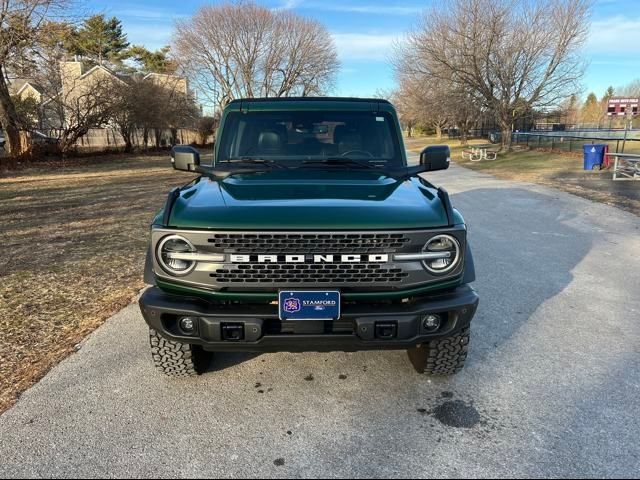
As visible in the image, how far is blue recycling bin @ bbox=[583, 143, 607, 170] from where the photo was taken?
57.9 feet

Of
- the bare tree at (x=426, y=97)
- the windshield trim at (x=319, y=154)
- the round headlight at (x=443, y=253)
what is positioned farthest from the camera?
the bare tree at (x=426, y=97)

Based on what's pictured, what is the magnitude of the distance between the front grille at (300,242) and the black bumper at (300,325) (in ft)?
1.09

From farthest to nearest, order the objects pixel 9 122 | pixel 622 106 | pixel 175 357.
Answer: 1. pixel 622 106
2. pixel 9 122
3. pixel 175 357

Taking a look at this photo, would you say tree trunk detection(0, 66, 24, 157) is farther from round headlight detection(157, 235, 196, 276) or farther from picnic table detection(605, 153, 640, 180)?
picnic table detection(605, 153, 640, 180)

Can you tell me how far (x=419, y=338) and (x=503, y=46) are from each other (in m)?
26.1

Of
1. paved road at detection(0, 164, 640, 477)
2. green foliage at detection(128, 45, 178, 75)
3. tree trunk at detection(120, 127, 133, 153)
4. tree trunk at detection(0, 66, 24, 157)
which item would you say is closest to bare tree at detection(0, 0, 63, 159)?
tree trunk at detection(0, 66, 24, 157)

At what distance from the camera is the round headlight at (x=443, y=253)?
271 centimetres

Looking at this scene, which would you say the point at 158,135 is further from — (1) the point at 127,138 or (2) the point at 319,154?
(2) the point at 319,154

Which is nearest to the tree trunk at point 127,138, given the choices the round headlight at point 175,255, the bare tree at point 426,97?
the bare tree at point 426,97

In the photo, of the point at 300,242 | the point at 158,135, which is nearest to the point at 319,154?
the point at 300,242

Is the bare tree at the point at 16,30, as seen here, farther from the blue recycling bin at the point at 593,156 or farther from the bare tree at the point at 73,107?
the blue recycling bin at the point at 593,156

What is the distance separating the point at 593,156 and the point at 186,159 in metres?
18.1

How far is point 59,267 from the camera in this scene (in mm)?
5723

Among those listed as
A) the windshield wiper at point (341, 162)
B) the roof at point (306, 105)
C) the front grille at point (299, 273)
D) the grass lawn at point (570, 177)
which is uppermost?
the roof at point (306, 105)
